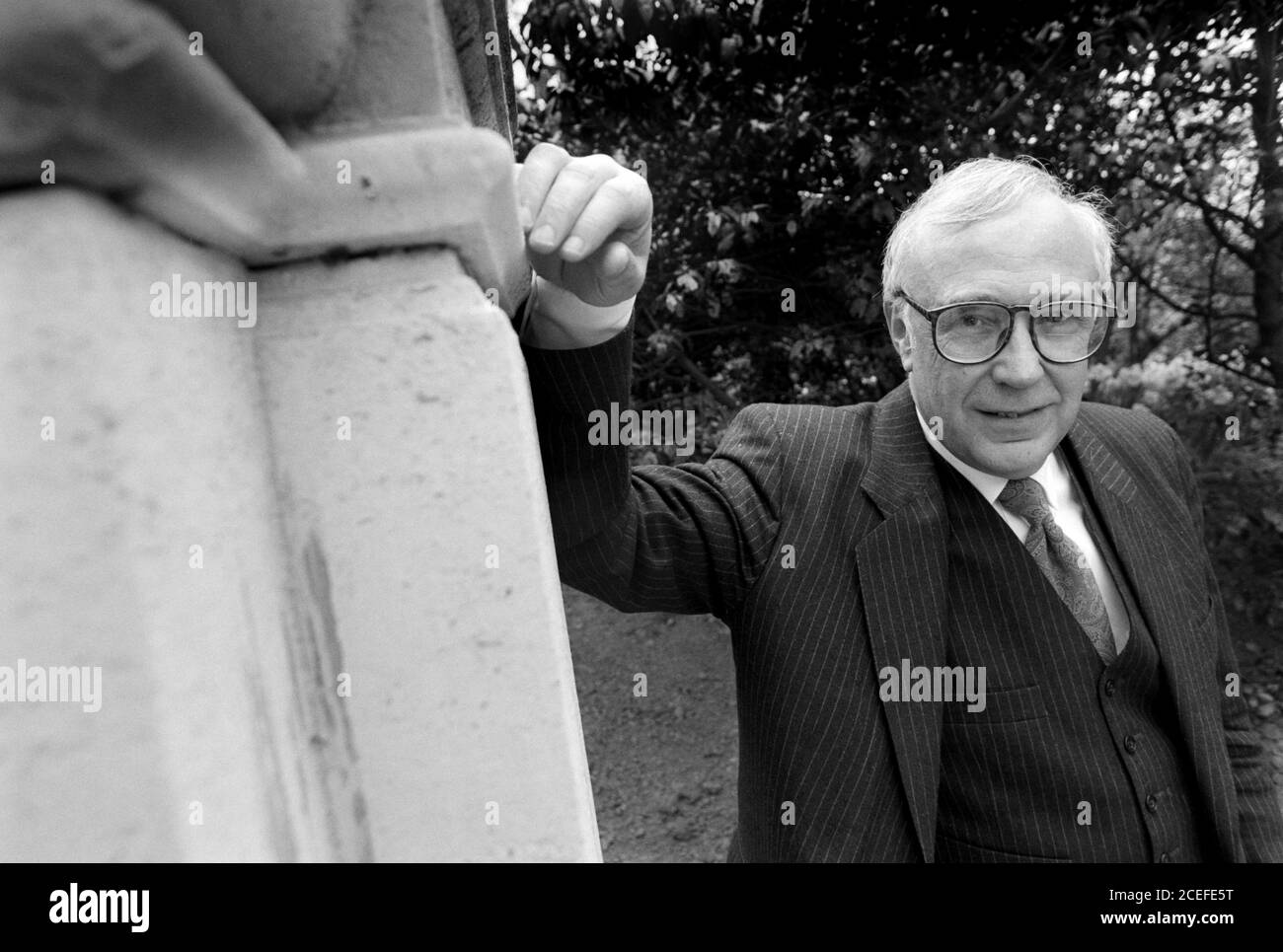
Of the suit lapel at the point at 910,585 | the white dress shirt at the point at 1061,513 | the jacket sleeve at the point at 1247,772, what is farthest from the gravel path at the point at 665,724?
the suit lapel at the point at 910,585

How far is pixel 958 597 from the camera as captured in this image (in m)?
1.60

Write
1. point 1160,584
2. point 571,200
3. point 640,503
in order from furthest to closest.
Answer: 1. point 1160,584
2. point 640,503
3. point 571,200

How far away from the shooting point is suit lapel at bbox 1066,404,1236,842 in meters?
1.61

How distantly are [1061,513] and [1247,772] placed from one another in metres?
0.68

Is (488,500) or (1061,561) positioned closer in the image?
(488,500)

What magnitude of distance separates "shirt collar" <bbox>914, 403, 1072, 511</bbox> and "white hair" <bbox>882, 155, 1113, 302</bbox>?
1.00 feet

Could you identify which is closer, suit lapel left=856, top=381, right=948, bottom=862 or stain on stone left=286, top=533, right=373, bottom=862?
stain on stone left=286, top=533, right=373, bottom=862

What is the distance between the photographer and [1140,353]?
443 cm

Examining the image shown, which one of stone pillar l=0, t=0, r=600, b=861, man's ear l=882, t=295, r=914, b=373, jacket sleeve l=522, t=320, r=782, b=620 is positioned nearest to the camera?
stone pillar l=0, t=0, r=600, b=861

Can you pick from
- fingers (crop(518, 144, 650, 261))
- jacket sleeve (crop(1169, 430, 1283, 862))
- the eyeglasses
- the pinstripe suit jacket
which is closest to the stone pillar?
fingers (crop(518, 144, 650, 261))

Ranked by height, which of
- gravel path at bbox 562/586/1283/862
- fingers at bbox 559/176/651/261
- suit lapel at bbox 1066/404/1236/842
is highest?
fingers at bbox 559/176/651/261

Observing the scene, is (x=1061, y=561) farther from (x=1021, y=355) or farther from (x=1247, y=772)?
(x=1247, y=772)

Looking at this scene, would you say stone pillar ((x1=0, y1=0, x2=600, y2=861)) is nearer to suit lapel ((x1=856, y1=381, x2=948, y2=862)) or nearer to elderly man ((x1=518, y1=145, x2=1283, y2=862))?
elderly man ((x1=518, y1=145, x2=1283, y2=862))

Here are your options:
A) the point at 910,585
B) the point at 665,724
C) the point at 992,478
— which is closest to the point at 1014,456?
the point at 992,478
